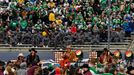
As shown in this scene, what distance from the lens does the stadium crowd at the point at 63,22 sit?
109ft

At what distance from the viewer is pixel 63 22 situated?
35844 millimetres

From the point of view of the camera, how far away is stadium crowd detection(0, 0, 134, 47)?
3312cm

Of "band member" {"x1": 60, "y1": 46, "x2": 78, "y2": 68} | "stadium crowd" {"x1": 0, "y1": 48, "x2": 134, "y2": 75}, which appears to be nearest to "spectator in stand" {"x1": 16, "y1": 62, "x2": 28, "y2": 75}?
"stadium crowd" {"x1": 0, "y1": 48, "x2": 134, "y2": 75}

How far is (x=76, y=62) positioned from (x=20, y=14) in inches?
567

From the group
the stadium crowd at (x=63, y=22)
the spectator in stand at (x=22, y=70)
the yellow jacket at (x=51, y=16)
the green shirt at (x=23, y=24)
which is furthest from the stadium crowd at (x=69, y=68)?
the yellow jacket at (x=51, y=16)

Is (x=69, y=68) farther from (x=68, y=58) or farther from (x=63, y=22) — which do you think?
(x=63, y=22)

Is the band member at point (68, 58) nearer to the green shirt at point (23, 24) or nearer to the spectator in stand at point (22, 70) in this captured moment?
the spectator in stand at point (22, 70)

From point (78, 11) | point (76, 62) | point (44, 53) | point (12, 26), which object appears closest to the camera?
point (76, 62)

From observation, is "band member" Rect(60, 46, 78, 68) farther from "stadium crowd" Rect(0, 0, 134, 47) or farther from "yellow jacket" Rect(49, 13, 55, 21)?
"yellow jacket" Rect(49, 13, 55, 21)

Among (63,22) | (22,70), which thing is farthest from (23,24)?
(22,70)

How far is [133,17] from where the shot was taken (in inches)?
1404

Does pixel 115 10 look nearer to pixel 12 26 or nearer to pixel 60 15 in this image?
pixel 60 15

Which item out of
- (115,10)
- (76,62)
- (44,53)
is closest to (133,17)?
(115,10)

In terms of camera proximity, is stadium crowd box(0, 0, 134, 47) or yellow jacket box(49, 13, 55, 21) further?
yellow jacket box(49, 13, 55, 21)
